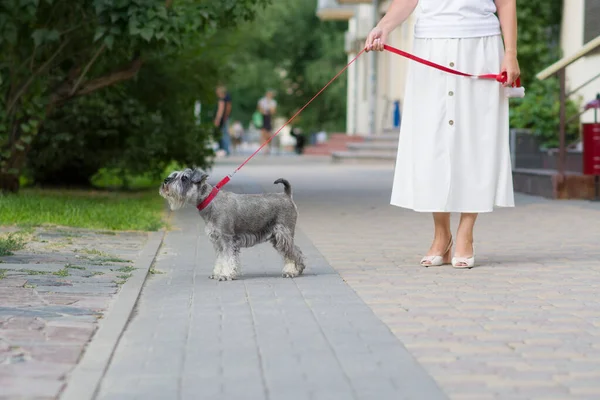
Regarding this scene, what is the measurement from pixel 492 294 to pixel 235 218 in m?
1.74

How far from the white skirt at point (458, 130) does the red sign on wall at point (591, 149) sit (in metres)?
6.75

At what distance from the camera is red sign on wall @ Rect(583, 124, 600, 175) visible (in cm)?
1530

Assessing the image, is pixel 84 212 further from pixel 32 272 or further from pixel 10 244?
pixel 32 272

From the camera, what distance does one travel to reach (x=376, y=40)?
843 centimetres

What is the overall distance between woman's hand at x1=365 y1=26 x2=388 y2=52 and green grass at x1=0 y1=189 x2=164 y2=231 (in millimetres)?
3779

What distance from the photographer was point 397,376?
509cm

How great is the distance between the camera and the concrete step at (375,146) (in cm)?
3288

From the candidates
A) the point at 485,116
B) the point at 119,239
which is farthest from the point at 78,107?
the point at 485,116

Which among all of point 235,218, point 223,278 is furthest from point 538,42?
point 223,278

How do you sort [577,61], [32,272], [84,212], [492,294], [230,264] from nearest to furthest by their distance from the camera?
1. [492,294]
2. [230,264]
3. [32,272]
4. [84,212]
5. [577,61]

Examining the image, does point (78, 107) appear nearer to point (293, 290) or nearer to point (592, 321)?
point (293, 290)

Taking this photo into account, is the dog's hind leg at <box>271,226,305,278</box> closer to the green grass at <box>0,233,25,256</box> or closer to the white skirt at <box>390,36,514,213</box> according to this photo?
the white skirt at <box>390,36,514,213</box>

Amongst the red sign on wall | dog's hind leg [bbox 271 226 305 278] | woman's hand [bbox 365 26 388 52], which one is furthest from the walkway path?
the red sign on wall

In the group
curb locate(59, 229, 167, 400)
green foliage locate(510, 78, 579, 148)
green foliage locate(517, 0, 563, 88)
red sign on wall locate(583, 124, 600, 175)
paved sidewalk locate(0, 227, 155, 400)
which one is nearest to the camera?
curb locate(59, 229, 167, 400)
